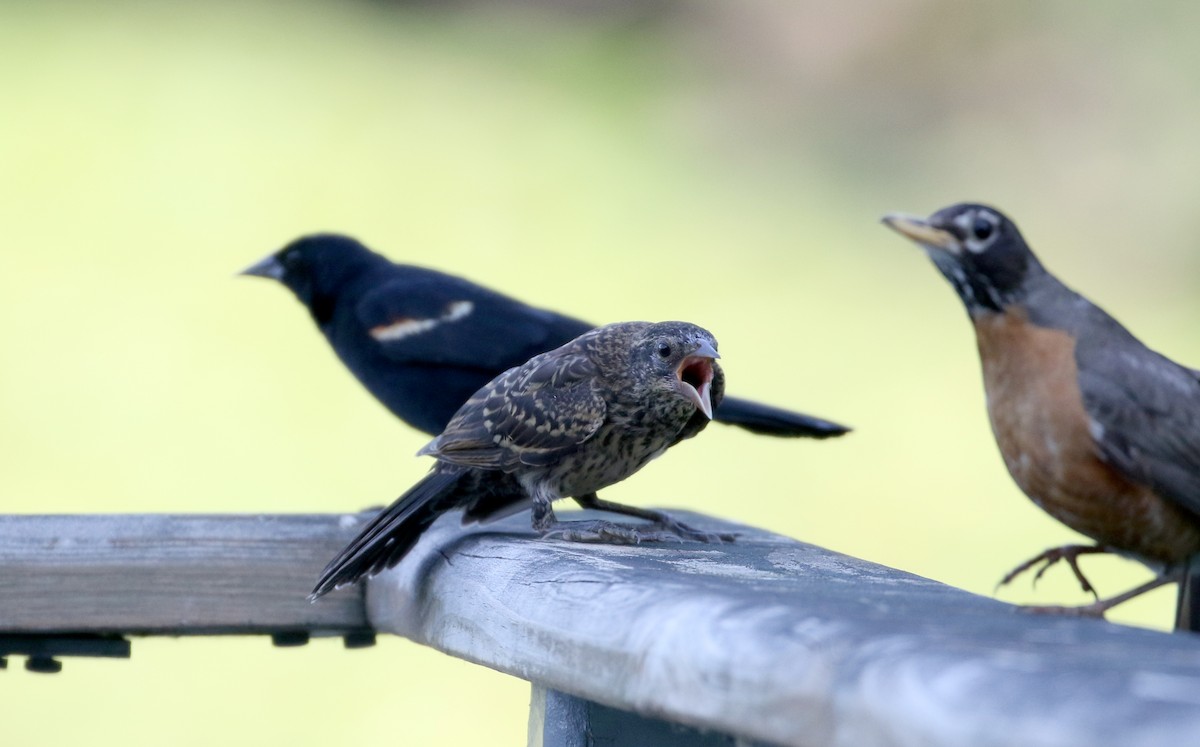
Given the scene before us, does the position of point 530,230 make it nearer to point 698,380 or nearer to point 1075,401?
point 698,380

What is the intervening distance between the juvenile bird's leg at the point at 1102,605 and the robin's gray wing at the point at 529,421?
1.02m

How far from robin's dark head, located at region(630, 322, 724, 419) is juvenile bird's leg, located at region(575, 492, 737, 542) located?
21 cm

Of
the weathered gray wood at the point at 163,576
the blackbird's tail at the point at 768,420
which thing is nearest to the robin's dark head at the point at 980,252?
the blackbird's tail at the point at 768,420

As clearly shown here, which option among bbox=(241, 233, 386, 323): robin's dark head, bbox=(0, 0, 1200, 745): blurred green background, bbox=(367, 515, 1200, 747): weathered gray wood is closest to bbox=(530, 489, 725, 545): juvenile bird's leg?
bbox=(367, 515, 1200, 747): weathered gray wood

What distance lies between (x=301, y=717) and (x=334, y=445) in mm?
2416

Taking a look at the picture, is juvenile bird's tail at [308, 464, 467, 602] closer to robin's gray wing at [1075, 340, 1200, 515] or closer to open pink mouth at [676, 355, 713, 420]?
open pink mouth at [676, 355, 713, 420]

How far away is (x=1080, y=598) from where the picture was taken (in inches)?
299

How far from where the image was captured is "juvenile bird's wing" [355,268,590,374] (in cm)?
483

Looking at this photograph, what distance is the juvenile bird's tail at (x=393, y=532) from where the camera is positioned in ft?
8.94

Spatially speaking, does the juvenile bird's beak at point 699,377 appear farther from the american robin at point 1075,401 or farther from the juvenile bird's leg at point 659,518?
the american robin at point 1075,401

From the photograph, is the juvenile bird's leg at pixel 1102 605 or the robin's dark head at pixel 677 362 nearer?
the juvenile bird's leg at pixel 1102 605

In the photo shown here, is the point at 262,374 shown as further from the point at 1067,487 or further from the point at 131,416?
the point at 1067,487

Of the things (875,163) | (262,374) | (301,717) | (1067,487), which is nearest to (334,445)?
(262,374)

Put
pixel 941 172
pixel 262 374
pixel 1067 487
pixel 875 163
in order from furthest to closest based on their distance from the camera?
pixel 875 163 < pixel 941 172 < pixel 262 374 < pixel 1067 487
